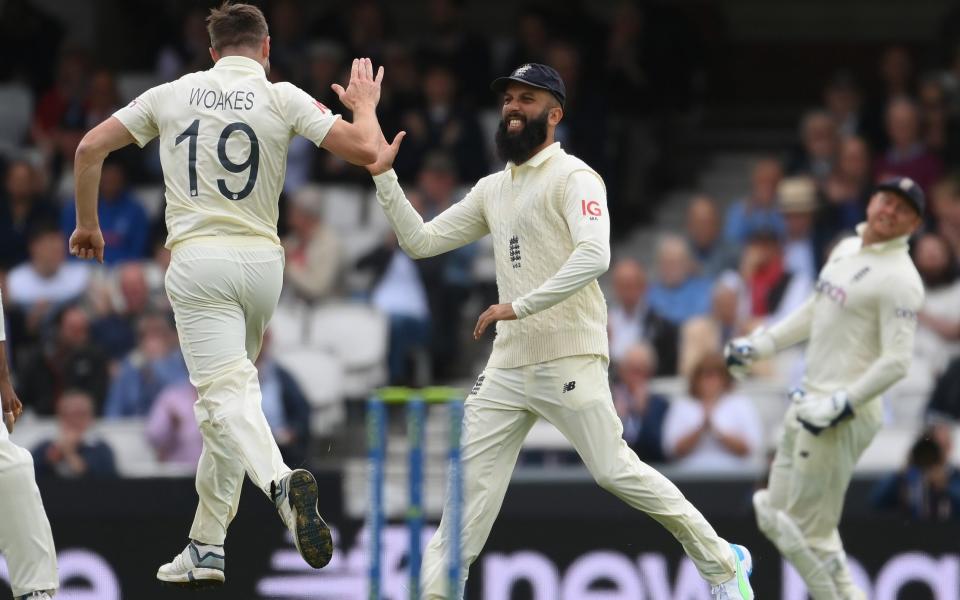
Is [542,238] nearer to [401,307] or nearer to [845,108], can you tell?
[401,307]

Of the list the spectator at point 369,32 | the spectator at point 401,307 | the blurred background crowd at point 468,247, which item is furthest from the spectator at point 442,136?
the spectator at point 401,307

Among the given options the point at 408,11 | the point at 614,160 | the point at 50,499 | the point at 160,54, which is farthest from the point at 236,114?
the point at 408,11

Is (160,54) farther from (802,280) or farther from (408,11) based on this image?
(802,280)

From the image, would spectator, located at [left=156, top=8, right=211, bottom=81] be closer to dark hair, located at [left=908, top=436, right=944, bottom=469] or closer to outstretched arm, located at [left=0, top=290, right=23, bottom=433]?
dark hair, located at [left=908, top=436, right=944, bottom=469]

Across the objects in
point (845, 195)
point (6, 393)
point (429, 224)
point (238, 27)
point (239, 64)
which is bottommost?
point (6, 393)

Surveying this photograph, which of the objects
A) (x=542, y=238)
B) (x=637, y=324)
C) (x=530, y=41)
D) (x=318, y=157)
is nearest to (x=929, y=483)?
(x=637, y=324)

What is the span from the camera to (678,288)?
44.7 feet

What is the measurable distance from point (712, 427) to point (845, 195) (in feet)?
8.07

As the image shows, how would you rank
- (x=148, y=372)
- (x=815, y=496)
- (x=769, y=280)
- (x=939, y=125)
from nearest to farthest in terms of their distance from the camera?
(x=815, y=496), (x=148, y=372), (x=769, y=280), (x=939, y=125)

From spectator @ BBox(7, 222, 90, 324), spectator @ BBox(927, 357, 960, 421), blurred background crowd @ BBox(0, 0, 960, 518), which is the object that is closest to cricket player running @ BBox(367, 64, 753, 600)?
blurred background crowd @ BBox(0, 0, 960, 518)

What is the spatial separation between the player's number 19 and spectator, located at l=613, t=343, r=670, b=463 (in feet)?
15.9

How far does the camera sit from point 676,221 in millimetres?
15703

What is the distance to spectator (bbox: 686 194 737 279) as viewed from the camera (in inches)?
548

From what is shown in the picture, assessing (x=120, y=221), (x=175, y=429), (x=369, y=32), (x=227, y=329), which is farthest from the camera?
(x=369, y=32)
